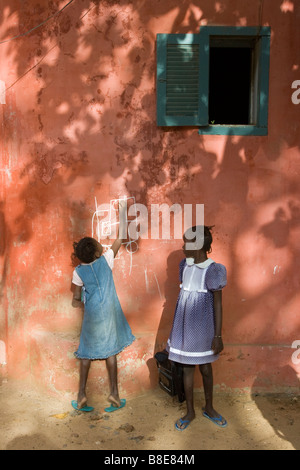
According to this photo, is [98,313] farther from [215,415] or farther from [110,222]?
[215,415]

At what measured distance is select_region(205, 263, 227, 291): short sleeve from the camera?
11.3 feet

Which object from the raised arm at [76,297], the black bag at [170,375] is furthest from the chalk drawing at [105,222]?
the black bag at [170,375]

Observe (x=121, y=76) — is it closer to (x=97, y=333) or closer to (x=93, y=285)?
(x=93, y=285)

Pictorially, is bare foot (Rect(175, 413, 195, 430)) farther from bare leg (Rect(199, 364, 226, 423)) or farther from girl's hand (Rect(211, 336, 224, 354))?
girl's hand (Rect(211, 336, 224, 354))

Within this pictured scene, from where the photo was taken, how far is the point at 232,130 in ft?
13.0

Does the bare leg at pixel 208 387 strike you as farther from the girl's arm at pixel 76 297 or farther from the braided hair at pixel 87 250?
the braided hair at pixel 87 250

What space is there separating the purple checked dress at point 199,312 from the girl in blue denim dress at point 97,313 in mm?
655

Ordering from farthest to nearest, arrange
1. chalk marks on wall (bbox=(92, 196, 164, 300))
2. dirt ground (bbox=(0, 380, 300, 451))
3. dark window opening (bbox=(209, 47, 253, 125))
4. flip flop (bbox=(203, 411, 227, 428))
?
dark window opening (bbox=(209, 47, 253, 125)) < chalk marks on wall (bbox=(92, 196, 164, 300)) < flip flop (bbox=(203, 411, 227, 428)) < dirt ground (bbox=(0, 380, 300, 451))

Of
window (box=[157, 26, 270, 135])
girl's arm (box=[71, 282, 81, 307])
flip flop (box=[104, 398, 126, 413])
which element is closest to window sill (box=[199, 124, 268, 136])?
window (box=[157, 26, 270, 135])

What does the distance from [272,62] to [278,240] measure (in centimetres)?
169

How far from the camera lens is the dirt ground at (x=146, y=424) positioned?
11.0 ft

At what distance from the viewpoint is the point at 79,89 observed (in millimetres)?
3990

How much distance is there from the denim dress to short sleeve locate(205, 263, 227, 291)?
919 millimetres

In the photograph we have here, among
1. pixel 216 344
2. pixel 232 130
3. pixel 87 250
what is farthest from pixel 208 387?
pixel 232 130
